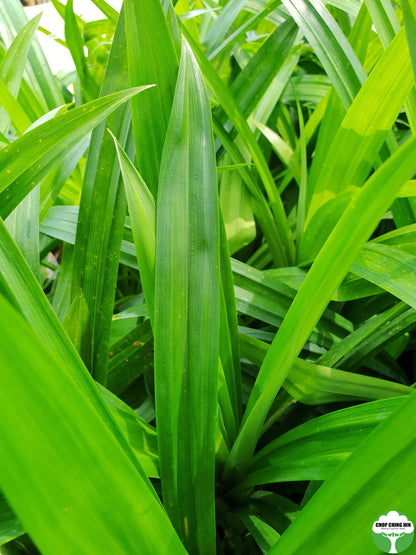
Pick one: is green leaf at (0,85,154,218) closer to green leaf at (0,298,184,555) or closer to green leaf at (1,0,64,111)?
green leaf at (0,298,184,555)

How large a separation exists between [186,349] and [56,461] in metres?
0.14

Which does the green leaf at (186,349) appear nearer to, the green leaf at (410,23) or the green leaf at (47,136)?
the green leaf at (47,136)

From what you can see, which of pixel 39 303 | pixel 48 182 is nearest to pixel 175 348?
pixel 39 303

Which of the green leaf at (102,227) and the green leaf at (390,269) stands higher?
the green leaf at (102,227)

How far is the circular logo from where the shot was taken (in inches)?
6.8

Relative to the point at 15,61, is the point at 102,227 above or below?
below

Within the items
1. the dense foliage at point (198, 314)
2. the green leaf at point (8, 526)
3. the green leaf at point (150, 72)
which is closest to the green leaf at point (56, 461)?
the dense foliage at point (198, 314)

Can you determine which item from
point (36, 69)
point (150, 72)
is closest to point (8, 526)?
point (150, 72)

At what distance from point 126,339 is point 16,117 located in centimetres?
27

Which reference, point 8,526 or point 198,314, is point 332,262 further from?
point 8,526

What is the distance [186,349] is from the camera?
0.28 m

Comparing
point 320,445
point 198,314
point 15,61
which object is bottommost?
point 320,445

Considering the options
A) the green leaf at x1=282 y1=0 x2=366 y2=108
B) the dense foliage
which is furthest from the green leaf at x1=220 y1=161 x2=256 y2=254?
the green leaf at x1=282 y1=0 x2=366 y2=108

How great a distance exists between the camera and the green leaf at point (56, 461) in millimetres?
142
